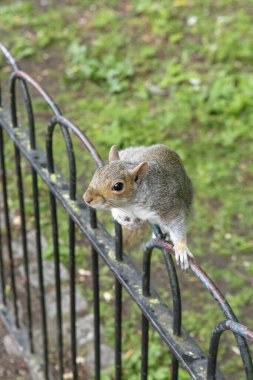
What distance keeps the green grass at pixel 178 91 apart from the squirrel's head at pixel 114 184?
1.47 m

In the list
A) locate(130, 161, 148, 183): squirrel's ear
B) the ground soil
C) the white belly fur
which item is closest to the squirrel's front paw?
the white belly fur

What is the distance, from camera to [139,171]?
2.01m

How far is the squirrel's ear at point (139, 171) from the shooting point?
1.98 metres

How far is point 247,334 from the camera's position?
139cm

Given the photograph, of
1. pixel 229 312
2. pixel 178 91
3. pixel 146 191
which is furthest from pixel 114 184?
pixel 178 91

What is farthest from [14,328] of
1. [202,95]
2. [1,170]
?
[202,95]

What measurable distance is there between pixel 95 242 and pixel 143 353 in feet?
1.20

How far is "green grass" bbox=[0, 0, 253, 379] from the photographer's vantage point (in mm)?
3984

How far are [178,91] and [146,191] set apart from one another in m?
3.37

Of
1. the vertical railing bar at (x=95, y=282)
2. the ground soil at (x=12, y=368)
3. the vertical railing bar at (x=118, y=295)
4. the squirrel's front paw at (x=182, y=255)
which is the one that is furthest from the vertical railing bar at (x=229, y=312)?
the ground soil at (x=12, y=368)

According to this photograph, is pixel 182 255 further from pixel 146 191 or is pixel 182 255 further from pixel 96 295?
pixel 96 295

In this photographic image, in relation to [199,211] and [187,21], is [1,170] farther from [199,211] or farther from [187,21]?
[187,21]

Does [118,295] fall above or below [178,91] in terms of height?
below

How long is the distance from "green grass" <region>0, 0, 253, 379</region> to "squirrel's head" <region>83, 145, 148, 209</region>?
1468mm
